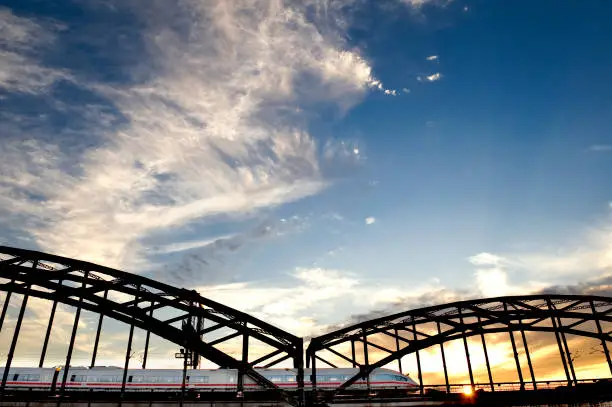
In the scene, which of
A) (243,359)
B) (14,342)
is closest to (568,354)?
(243,359)

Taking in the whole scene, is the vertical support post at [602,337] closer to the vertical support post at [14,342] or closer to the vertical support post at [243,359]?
the vertical support post at [243,359]

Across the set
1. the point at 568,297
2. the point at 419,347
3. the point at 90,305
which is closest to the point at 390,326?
the point at 419,347

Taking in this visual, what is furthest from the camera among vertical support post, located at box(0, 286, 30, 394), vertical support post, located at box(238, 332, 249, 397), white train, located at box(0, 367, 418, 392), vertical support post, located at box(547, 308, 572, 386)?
white train, located at box(0, 367, 418, 392)

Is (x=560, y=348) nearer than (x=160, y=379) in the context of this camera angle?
Yes

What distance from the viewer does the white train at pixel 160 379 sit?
1534 inches

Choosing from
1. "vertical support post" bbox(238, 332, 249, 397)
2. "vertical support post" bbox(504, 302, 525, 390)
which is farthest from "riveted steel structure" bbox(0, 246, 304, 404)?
"vertical support post" bbox(504, 302, 525, 390)

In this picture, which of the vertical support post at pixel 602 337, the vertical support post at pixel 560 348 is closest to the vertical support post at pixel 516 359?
the vertical support post at pixel 560 348

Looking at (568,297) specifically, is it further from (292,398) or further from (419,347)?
(292,398)

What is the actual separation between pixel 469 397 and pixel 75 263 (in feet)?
130

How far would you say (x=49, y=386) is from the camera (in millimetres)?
39094

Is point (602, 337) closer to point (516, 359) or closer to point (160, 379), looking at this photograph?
Answer: point (516, 359)

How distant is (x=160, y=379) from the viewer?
130 feet

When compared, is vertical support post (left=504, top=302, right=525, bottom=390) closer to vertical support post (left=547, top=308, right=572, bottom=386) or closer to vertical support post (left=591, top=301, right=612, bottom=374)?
vertical support post (left=547, top=308, right=572, bottom=386)

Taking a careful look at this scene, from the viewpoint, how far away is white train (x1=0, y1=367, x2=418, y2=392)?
38969 millimetres
